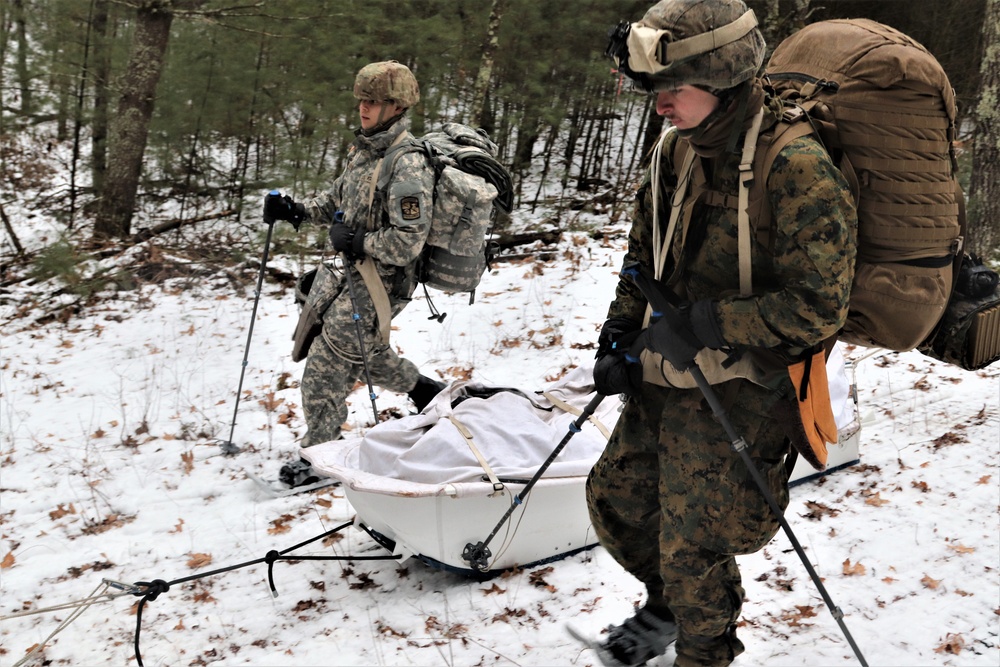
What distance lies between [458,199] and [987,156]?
5672 mm

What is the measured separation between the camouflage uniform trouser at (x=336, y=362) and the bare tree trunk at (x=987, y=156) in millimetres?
5915

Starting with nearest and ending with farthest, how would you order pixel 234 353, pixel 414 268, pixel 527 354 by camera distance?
pixel 414 268
pixel 527 354
pixel 234 353

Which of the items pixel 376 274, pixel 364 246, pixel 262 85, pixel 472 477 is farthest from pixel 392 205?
pixel 262 85

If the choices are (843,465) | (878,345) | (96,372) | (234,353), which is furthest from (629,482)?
(96,372)

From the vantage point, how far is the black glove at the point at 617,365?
9.62ft

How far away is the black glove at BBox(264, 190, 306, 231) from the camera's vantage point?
17.6 ft

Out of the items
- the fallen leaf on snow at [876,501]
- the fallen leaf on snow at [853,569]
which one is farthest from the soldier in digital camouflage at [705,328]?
the fallen leaf on snow at [876,501]

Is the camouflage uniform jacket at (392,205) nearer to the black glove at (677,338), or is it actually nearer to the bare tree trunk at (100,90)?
the black glove at (677,338)

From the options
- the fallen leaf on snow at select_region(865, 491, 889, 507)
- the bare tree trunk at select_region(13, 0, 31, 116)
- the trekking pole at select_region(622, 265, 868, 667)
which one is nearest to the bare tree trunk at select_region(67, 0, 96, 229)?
the bare tree trunk at select_region(13, 0, 31, 116)

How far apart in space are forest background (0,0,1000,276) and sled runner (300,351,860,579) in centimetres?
707

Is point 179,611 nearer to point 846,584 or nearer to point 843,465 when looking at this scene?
point 846,584

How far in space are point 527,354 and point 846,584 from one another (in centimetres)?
426

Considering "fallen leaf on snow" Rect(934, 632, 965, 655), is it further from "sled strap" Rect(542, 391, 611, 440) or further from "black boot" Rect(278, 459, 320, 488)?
"black boot" Rect(278, 459, 320, 488)

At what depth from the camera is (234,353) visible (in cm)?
826
